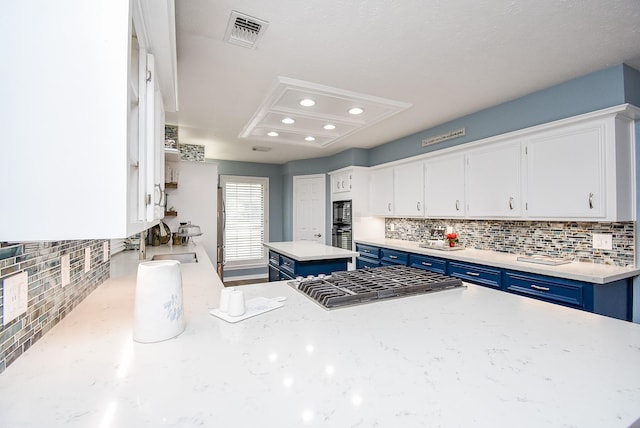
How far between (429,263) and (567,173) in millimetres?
1531

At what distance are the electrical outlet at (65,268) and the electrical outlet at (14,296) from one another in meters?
0.27

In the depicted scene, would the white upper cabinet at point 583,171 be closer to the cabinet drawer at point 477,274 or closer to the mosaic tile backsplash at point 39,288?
the cabinet drawer at point 477,274

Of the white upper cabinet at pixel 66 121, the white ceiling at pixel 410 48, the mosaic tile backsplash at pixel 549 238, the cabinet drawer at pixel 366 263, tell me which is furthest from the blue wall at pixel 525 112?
the white upper cabinet at pixel 66 121

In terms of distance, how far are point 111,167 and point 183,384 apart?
545mm

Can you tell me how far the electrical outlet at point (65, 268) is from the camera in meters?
1.13

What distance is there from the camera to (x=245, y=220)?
645 centimetres

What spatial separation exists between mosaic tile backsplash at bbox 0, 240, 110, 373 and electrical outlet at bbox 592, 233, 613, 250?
358 centimetres

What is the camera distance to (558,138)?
2525mm

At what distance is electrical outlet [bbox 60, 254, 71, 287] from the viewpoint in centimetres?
113

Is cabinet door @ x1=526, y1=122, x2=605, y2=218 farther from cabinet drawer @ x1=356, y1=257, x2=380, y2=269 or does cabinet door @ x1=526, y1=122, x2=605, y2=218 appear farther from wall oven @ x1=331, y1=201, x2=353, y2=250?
wall oven @ x1=331, y1=201, x2=353, y2=250

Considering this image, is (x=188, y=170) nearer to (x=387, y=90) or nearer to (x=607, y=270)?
(x=387, y=90)

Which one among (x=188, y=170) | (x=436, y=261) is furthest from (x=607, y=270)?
(x=188, y=170)

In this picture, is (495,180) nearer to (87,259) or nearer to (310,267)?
(310,267)

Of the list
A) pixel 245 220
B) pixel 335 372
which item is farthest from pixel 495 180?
pixel 245 220
